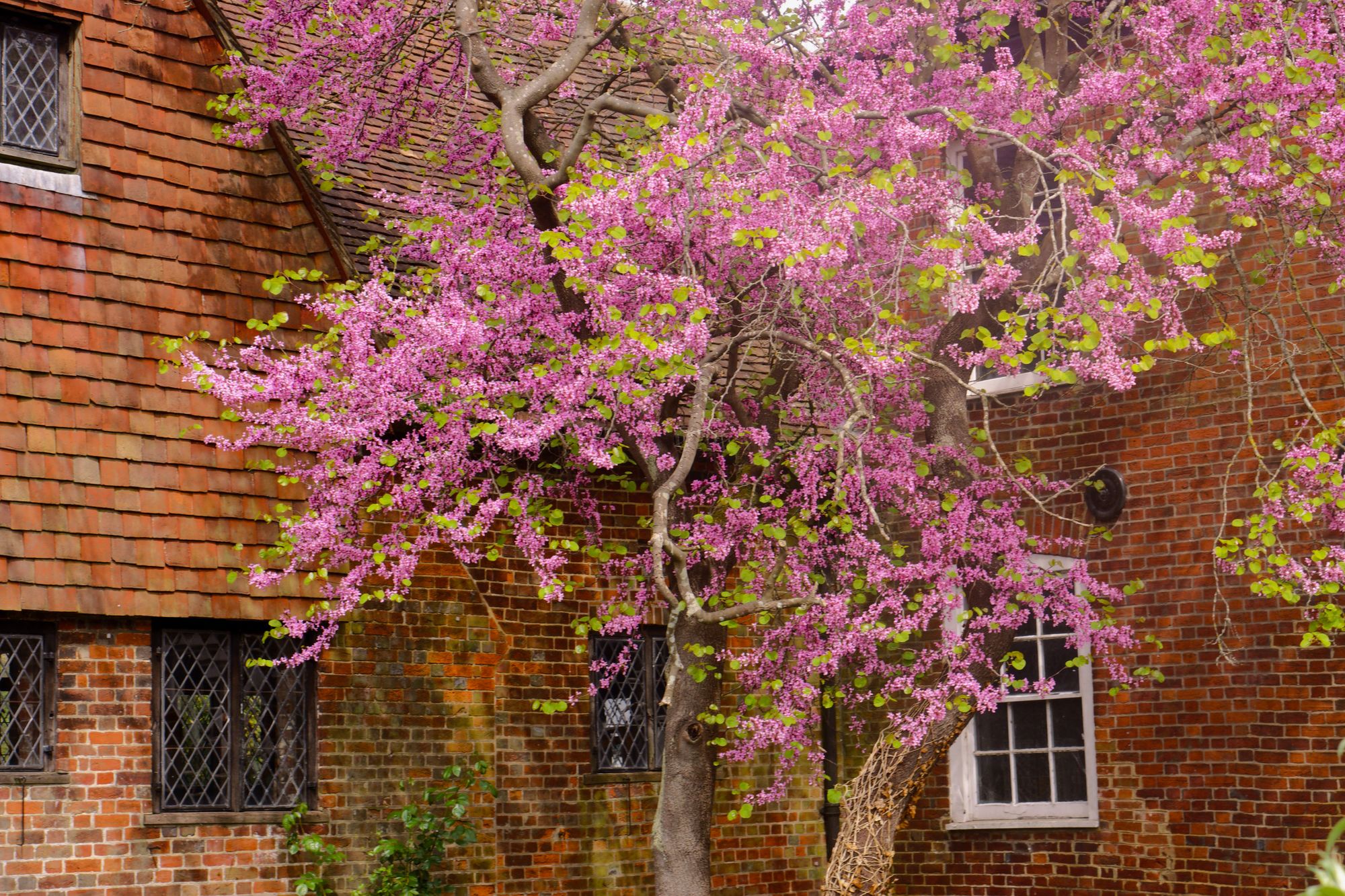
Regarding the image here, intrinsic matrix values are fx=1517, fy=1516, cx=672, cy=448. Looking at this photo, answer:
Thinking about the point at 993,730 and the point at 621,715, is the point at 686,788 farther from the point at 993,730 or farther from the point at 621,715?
the point at 993,730

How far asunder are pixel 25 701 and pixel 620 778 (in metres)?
4.55

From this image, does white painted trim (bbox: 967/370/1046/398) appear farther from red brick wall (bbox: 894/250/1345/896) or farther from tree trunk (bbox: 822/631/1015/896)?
tree trunk (bbox: 822/631/1015/896)

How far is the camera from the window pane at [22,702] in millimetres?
8719

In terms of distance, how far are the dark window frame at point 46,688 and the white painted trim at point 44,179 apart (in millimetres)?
2648

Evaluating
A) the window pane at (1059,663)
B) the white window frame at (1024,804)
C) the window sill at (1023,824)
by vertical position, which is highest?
the window pane at (1059,663)

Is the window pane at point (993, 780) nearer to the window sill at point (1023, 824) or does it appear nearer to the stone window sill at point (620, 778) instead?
the window sill at point (1023, 824)

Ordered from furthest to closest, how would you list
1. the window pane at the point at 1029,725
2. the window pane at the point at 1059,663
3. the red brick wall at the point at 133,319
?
the window pane at the point at 1029,725 < the window pane at the point at 1059,663 < the red brick wall at the point at 133,319

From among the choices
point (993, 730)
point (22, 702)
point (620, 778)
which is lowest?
point (620, 778)

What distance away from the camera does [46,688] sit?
8.95m

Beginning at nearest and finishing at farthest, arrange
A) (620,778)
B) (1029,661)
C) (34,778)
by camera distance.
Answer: (34,778), (620,778), (1029,661)

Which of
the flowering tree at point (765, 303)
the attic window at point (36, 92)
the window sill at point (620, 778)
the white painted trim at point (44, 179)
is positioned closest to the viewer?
the flowering tree at point (765, 303)

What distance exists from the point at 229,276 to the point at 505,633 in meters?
3.22

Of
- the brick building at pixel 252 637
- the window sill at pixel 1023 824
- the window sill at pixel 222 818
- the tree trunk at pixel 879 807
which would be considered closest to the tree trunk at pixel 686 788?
the tree trunk at pixel 879 807

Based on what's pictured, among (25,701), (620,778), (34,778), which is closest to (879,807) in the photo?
(620,778)
